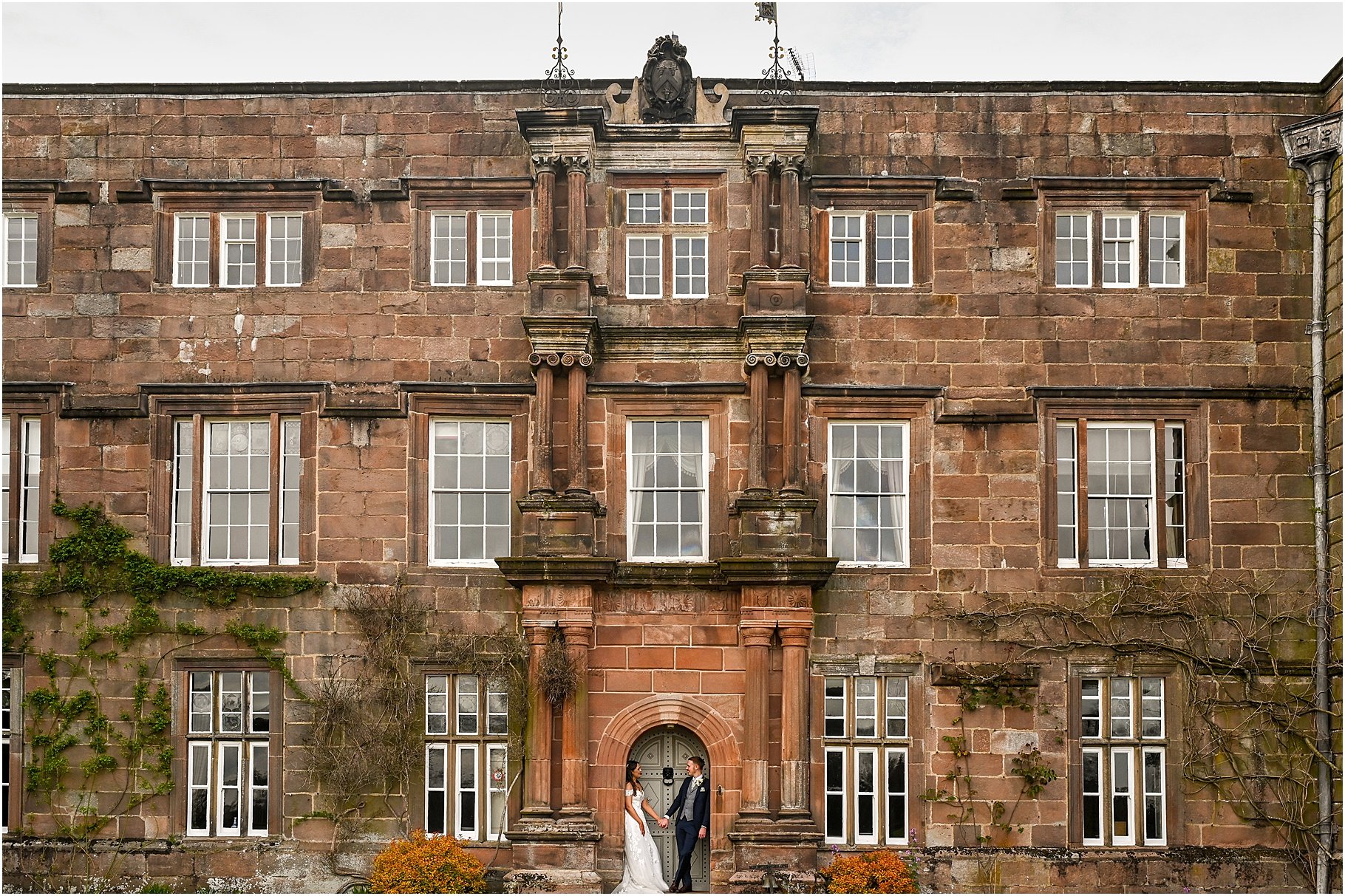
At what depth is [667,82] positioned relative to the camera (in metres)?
20.5

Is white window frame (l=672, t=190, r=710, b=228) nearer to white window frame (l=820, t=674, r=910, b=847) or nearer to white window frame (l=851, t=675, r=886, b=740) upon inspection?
white window frame (l=820, t=674, r=910, b=847)

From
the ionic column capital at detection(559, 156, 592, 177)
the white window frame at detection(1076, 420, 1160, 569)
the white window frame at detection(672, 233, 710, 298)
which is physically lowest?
the white window frame at detection(1076, 420, 1160, 569)

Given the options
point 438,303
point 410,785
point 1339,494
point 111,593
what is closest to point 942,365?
point 1339,494

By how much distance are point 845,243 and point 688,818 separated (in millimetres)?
7376

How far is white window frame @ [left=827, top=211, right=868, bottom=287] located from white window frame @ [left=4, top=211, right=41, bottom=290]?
10.1 meters

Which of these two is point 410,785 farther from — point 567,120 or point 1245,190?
point 1245,190

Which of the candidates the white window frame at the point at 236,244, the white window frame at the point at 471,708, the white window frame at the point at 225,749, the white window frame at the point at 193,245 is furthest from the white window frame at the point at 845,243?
the white window frame at the point at 225,749

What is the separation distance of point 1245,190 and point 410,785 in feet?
41.7

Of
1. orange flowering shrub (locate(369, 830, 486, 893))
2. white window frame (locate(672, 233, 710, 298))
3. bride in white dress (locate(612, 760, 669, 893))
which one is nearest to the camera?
orange flowering shrub (locate(369, 830, 486, 893))

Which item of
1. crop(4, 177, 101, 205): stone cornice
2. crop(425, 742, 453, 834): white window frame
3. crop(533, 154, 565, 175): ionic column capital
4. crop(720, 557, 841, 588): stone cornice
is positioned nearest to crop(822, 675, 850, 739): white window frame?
crop(720, 557, 841, 588): stone cornice

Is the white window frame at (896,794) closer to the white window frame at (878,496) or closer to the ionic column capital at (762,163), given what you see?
the white window frame at (878,496)

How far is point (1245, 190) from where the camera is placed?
20453 mm

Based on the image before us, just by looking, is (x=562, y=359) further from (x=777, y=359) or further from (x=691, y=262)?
(x=777, y=359)

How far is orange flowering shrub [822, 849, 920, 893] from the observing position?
60.8ft
